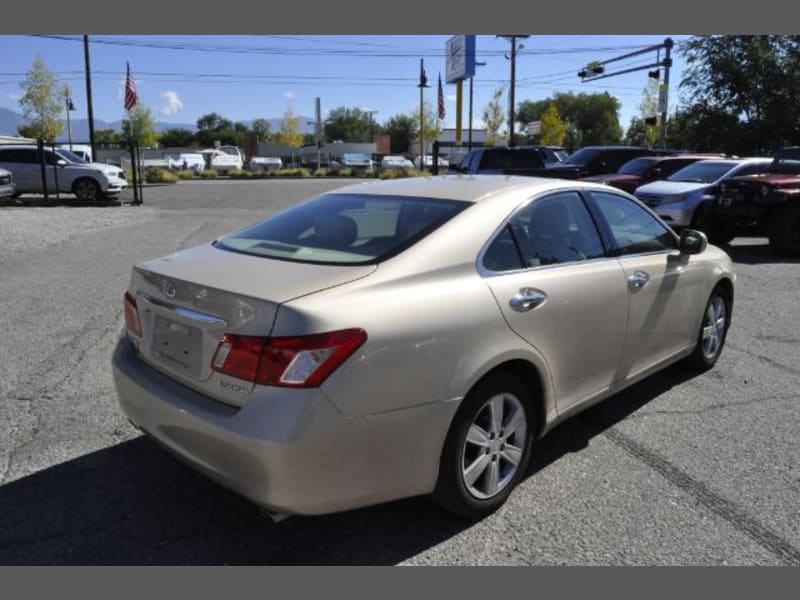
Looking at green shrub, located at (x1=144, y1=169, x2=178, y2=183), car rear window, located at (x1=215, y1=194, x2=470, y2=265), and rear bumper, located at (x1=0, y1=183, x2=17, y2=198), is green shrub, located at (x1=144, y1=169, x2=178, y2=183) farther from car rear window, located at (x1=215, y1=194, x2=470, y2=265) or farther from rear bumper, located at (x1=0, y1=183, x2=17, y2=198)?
car rear window, located at (x1=215, y1=194, x2=470, y2=265)

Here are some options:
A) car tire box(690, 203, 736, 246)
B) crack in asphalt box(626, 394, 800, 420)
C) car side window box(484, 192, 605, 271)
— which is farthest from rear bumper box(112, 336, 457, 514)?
car tire box(690, 203, 736, 246)

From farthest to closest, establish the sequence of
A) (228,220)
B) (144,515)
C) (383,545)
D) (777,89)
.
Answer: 1. (777,89)
2. (228,220)
3. (144,515)
4. (383,545)

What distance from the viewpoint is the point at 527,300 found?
10.4ft

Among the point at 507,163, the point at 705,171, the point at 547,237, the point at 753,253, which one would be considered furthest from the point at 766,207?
the point at 547,237

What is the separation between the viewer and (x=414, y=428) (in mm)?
2668

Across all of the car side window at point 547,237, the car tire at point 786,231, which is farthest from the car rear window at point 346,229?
the car tire at point 786,231

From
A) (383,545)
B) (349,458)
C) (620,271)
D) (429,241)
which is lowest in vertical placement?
(383,545)

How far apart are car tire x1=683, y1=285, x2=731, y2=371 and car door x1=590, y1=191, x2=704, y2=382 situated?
32cm

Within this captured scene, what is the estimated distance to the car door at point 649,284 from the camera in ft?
13.1

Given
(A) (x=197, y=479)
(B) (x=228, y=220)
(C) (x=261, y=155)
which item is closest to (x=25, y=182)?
(B) (x=228, y=220)

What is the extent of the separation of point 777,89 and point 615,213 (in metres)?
33.5

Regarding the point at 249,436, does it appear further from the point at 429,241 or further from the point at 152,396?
the point at 429,241

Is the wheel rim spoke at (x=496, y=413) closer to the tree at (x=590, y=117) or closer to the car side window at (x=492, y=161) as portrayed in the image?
the car side window at (x=492, y=161)

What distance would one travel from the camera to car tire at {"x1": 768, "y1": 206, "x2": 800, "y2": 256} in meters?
11.0
